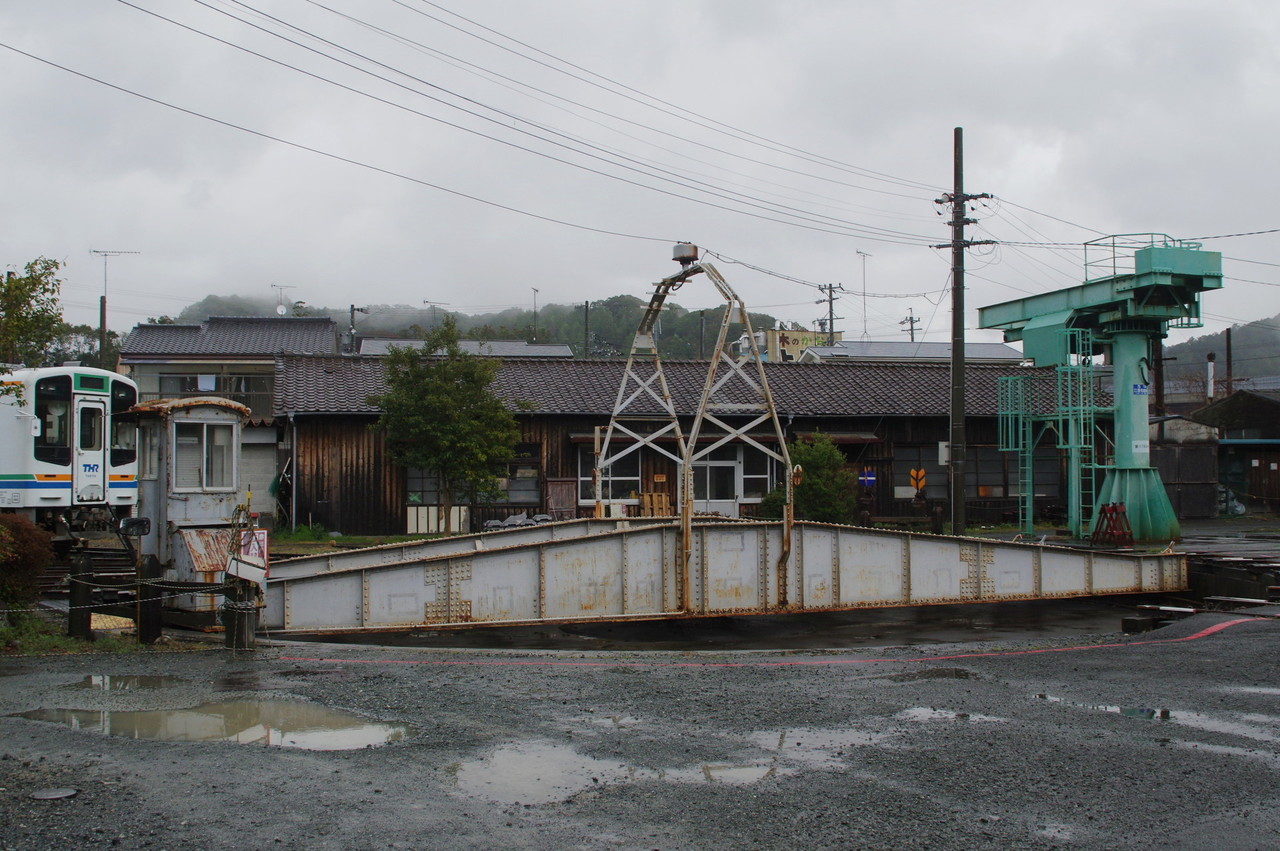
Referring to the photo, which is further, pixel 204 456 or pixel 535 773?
pixel 204 456

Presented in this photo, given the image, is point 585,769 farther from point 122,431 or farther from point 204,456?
point 122,431

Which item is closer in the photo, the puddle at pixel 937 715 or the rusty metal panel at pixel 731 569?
the puddle at pixel 937 715

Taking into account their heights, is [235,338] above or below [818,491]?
above

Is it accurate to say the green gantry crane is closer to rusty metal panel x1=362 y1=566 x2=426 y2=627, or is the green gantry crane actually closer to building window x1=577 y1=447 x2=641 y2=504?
building window x1=577 y1=447 x2=641 y2=504

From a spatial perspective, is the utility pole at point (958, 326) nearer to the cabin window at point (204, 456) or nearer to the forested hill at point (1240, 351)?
the cabin window at point (204, 456)

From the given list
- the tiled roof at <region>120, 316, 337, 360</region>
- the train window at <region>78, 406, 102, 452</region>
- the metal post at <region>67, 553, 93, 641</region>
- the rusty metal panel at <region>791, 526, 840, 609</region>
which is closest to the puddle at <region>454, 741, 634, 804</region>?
the metal post at <region>67, 553, 93, 641</region>

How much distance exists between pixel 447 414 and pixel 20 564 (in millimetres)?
14227

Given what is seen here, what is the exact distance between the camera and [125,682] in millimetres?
8680

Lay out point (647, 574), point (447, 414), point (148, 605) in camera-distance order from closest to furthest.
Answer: point (148, 605)
point (647, 574)
point (447, 414)

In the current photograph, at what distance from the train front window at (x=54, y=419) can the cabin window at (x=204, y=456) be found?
859cm

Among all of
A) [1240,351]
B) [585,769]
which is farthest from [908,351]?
[1240,351]

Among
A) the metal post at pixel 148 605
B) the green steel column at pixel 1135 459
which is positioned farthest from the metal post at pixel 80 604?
the green steel column at pixel 1135 459

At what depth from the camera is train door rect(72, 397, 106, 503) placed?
1978 cm

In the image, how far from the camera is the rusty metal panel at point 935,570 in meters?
17.6
